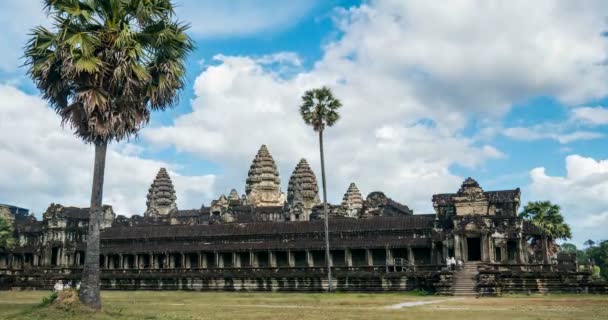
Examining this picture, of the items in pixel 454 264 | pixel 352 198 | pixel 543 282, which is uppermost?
pixel 352 198

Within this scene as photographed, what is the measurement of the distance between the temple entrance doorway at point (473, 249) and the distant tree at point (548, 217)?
48.4 feet

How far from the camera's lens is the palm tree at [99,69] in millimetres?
23516

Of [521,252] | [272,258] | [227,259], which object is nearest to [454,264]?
[521,252]

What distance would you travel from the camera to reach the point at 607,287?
132 feet

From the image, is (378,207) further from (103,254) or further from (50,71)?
(50,71)

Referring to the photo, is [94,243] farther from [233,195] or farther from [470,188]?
[233,195]

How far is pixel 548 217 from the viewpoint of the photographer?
63438mm

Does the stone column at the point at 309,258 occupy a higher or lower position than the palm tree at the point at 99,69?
lower

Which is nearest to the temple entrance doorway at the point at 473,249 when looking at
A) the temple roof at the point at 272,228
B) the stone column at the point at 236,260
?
the temple roof at the point at 272,228

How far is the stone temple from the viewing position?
44.4 metres

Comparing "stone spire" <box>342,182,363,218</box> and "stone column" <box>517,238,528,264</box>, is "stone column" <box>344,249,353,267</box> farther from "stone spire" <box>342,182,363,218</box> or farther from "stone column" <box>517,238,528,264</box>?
"stone spire" <box>342,182,363,218</box>

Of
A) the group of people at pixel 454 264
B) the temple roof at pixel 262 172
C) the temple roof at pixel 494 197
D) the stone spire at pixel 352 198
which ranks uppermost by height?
the temple roof at pixel 262 172

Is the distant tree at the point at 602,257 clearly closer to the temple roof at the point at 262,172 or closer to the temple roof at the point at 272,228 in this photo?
the temple roof at the point at 272,228

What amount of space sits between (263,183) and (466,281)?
74314mm
